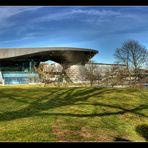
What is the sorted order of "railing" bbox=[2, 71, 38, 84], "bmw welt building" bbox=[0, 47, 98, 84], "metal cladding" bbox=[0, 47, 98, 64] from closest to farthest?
1. "metal cladding" bbox=[0, 47, 98, 64]
2. "bmw welt building" bbox=[0, 47, 98, 84]
3. "railing" bbox=[2, 71, 38, 84]

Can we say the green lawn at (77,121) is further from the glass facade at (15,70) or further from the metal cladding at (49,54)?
the glass facade at (15,70)

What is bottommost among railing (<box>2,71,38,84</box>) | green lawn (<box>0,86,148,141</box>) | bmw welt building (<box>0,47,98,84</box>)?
green lawn (<box>0,86,148,141</box>)

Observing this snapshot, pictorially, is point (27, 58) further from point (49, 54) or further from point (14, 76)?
point (49, 54)

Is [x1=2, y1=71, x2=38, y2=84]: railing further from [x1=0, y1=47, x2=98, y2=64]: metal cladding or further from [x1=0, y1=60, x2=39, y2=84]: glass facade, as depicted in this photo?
[x1=0, y1=47, x2=98, y2=64]: metal cladding

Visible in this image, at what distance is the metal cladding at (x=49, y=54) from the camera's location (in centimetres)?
3316

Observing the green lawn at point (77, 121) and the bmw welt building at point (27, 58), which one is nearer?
the green lawn at point (77, 121)

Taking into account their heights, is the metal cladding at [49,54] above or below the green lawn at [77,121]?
above

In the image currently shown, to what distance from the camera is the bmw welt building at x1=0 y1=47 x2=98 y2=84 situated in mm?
33656

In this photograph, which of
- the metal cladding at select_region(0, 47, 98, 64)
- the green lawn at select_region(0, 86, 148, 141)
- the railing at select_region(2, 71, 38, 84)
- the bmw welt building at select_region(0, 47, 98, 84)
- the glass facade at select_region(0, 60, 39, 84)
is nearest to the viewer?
the green lawn at select_region(0, 86, 148, 141)

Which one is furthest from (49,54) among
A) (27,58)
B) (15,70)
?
(15,70)

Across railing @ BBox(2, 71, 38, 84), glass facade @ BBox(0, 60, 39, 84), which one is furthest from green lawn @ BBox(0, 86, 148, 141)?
glass facade @ BBox(0, 60, 39, 84)

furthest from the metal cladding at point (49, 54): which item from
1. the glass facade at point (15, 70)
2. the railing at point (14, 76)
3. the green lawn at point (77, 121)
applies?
the green lawn at point (77, 121)
